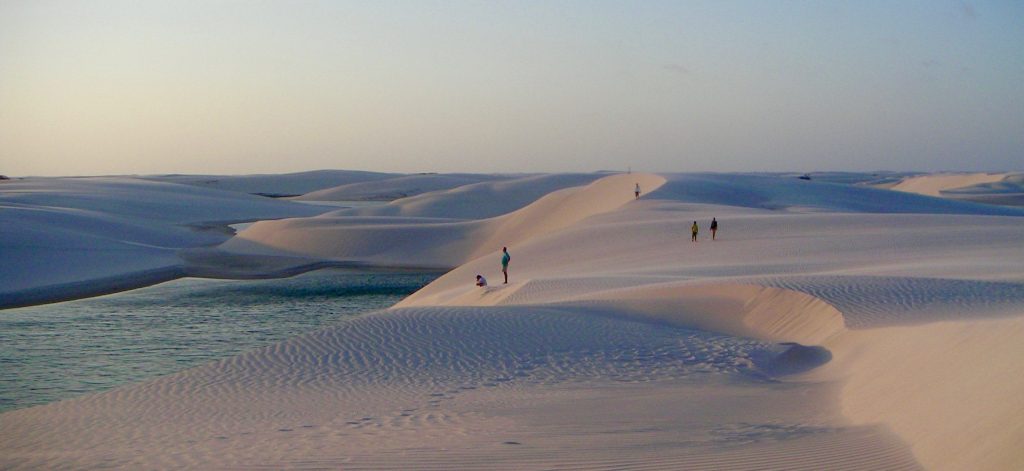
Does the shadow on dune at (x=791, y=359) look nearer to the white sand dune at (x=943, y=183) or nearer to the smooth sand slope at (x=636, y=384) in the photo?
the smooth sand slope at (x=636, y=384)

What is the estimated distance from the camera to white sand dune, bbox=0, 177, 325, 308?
27.1 metres

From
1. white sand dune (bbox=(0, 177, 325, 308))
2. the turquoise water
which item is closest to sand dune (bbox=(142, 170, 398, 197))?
white sand dune (bbox=(0, 177, 325, 308))

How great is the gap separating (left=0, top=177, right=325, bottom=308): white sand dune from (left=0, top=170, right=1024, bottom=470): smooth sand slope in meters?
12.5

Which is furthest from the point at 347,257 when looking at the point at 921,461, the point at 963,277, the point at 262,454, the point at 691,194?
the point at 921,461

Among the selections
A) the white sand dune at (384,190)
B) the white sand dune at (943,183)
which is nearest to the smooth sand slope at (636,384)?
the white sand dune at (943,183)

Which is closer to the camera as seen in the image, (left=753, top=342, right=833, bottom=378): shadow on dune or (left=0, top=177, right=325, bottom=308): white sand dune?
(left=753, top=342, right=833, bottom=378): shadow on dune

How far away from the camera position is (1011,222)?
2634cm

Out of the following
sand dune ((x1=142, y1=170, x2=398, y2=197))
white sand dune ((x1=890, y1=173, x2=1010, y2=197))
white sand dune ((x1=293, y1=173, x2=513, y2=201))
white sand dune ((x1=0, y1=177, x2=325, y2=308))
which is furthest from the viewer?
sand dune ((x1=142, y1=170, x2=398, y2=197))

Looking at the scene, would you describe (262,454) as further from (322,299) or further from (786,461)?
(322,299)


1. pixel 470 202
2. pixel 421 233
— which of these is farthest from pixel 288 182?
pixel 421 233

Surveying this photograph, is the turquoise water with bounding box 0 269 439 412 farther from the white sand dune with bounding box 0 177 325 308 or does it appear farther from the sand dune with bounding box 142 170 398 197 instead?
the sand dune with bounding box 142 170 398 197

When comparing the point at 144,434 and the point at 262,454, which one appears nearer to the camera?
the point at 262,454

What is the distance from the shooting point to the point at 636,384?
34.3 ft

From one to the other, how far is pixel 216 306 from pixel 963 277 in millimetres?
17510
